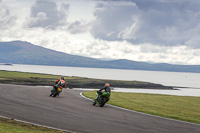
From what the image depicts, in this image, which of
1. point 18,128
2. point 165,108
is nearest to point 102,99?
point 165,108

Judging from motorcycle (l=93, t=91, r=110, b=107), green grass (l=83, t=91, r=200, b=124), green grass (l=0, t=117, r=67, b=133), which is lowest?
green grass (l=0, t=117, r=67, b=133)

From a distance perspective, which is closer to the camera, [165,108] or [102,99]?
[102,99]

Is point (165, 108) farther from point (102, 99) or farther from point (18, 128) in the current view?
point (18, 128)

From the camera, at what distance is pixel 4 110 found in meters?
15.5

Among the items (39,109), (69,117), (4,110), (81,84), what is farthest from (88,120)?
(81,84)

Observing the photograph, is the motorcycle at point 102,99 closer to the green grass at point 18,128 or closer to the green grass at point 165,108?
the green grass at point 165,108

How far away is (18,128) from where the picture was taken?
442 inches

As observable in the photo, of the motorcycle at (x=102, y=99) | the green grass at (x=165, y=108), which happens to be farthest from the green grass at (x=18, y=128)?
the green grass at (x=165, y=108)

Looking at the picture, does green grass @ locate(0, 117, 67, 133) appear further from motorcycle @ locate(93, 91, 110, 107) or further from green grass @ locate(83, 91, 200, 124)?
green grass @ locate(83, 91, 200, 124)

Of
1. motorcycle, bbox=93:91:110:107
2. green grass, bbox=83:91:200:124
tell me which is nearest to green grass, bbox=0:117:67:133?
motorcycle, bbox=93:91:110:107

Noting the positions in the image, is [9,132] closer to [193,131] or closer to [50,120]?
[50,120]

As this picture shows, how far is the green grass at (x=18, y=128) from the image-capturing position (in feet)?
35.0

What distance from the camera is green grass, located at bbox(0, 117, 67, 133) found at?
10.7 meters

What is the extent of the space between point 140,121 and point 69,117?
12.7 ft
